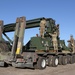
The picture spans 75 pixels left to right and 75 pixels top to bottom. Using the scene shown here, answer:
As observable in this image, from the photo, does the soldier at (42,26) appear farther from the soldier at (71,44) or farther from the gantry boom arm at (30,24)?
the soldier at (71,44)

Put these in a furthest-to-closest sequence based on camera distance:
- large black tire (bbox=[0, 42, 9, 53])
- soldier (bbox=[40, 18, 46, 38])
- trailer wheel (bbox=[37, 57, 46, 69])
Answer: soldier (bbox=[40, 18, 46, 38]) → large black tire (bbox=[0, 42, 9, 53]) → trailer wheel (bbox=[37, 57, 46, 69])

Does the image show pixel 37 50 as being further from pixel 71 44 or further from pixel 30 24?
pixel 71 44

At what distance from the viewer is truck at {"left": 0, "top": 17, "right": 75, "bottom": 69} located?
15148 millimetres

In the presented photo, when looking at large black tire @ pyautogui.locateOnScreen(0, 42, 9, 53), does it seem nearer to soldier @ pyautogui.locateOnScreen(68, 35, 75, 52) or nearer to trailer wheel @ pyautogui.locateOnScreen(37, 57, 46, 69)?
trailer wheel @ pyautogui.locateOnScreen(37, 57, 46, 69)

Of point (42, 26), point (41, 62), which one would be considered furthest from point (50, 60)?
point (42, 26)

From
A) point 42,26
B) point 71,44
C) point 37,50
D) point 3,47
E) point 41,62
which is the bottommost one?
point 41,62

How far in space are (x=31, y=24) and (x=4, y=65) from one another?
5.69 m

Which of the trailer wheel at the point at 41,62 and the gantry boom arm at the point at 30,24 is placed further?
the gantry boom arm at the point at 30,24

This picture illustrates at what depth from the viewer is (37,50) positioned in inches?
674

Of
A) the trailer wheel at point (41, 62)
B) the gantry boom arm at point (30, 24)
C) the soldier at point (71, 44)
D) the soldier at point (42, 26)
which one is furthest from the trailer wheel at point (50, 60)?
the soldier at point (71, 44)

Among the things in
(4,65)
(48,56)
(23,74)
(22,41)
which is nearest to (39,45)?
(48,56)

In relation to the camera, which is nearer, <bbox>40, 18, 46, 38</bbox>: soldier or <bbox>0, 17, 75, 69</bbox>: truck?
<bbox>0, 17, 75, 69</bbox>: truck

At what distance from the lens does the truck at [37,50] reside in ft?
49.7

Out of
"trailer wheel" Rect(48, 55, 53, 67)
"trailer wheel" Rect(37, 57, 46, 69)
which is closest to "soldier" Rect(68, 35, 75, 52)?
"trailer wheel" Rect(48, 55, 53, 67)
